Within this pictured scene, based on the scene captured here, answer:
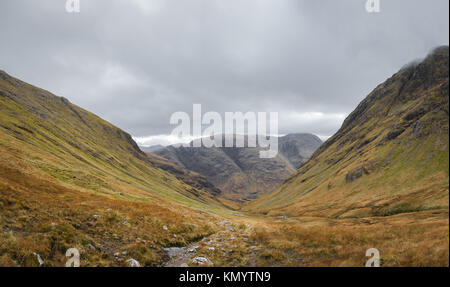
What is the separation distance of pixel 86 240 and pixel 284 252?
13148mm

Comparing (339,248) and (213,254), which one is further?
(213,254)

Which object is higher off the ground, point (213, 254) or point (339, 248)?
point (339, 248)

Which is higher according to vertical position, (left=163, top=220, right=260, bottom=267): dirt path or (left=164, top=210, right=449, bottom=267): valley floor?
(left=164, top=210, right=449, bottom=267): valley floor

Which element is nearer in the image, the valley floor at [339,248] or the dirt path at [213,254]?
the valley floor at [339,248]

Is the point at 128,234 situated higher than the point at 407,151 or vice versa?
the point at 407,151

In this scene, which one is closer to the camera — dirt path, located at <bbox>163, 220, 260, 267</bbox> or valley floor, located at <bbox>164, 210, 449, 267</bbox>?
valley floor, located at <bbox>164, 210, 449, 267</bbox>

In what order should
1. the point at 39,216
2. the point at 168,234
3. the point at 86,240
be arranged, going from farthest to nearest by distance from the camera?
the point at 168,234 < the point at 39,216 < the point at 86,240

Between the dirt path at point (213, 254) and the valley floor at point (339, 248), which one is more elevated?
the valley floor at point (339, 248)
